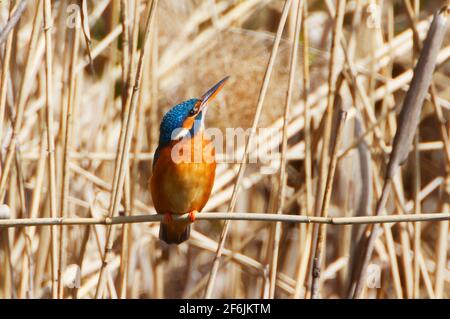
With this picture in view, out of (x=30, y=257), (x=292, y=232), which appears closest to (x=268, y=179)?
(x=292, y=232)

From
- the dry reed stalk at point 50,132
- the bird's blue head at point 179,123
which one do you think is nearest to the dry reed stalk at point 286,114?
the bird's blue head at point 179,123

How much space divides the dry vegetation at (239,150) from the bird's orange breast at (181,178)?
12 centimetres

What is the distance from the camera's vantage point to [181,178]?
233 centimetres

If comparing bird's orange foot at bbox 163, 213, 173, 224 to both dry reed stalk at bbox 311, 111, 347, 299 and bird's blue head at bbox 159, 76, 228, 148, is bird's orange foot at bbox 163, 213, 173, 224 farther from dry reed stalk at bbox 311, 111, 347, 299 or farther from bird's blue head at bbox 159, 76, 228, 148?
dry reed stalk at bbox 311, 111, 347, 299

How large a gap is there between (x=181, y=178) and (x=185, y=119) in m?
0.28

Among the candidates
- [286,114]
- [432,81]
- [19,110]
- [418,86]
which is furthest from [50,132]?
[432,81]

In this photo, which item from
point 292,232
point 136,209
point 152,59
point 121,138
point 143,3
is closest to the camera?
point 121,138

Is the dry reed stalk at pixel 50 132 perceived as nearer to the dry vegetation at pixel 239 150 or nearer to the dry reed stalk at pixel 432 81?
the dry vegetation at pixel 239 150

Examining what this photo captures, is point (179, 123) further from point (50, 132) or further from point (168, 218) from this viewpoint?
point (50, 132)

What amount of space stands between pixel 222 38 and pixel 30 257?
142 centimetres

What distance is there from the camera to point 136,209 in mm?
3047

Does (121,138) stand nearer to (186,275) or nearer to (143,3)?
(143,3)

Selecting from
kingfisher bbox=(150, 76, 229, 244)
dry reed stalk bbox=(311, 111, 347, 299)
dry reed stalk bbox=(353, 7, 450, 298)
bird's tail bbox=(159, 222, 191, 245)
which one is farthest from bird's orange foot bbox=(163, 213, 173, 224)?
dry reed stalk bbox=(353, 7, 450, 298)

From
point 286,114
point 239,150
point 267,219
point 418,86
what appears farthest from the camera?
point 239,150
